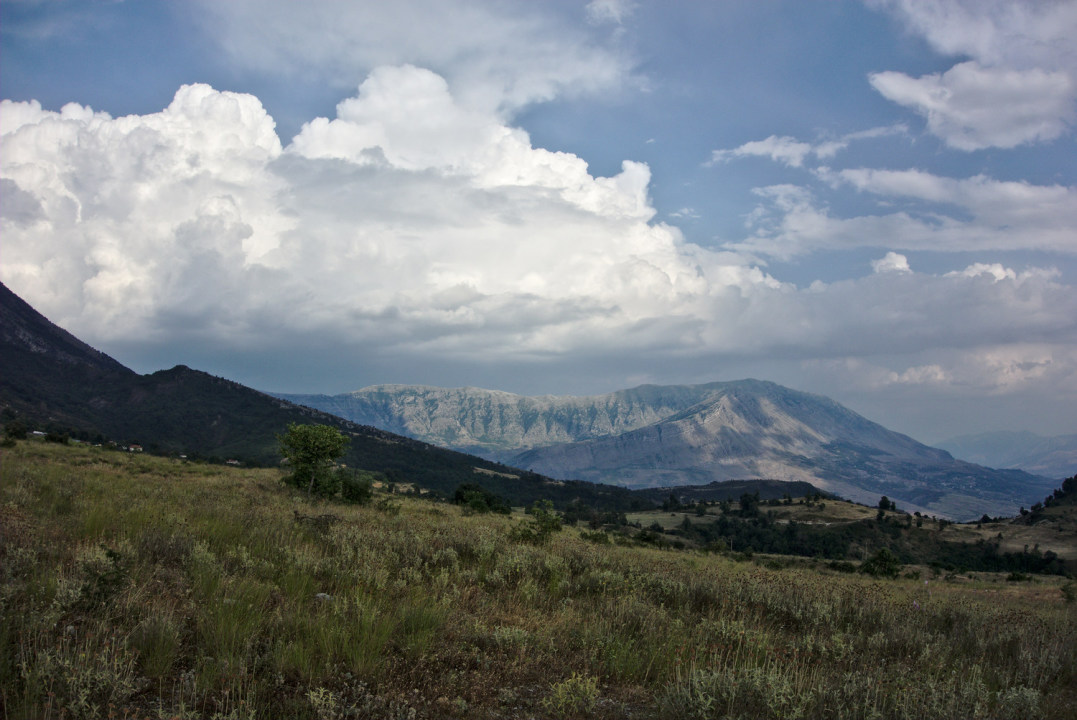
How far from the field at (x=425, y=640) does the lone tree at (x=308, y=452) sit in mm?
19742

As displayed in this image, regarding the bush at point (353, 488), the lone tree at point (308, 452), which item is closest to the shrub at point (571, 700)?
the lone tree at point (308, 452)

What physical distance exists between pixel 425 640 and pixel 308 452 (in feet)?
90.6

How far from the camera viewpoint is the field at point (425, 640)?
16.8 ft

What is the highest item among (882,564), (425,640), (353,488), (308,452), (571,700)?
(425,640)

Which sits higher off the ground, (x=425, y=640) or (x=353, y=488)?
(x=425, y=640)

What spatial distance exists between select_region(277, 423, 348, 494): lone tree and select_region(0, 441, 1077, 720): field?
64.8 ft

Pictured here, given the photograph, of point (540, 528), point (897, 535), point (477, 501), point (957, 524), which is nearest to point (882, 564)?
point (477, 501)

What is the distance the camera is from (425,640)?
6.27 m

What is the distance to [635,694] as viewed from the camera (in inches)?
240

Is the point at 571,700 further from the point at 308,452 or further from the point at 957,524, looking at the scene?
the point at 957,524

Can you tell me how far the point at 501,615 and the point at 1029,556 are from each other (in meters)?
127

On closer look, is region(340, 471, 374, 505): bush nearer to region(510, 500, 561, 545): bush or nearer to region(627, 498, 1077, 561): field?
region(510, 500, 561, 545): bush

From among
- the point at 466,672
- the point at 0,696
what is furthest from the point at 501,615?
the point at 0,696

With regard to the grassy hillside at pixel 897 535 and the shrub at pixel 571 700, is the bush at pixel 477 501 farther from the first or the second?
the grassy hillside at pixel 897 535
